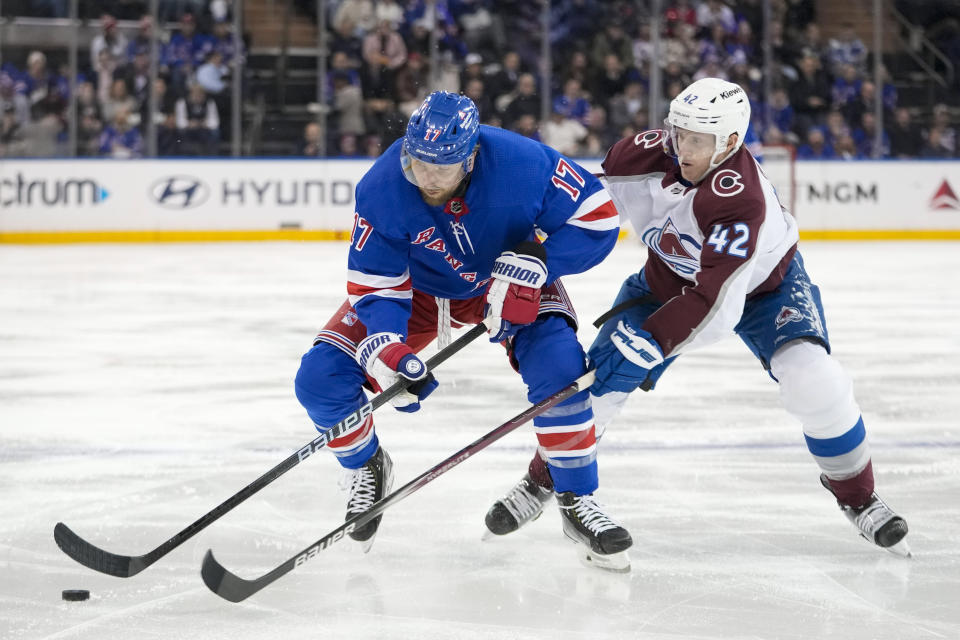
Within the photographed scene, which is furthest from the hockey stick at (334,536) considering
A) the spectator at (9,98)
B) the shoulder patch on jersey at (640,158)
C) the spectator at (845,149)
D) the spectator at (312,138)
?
the spectator at (845,149)

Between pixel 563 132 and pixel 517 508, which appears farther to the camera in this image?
pixel 563 132

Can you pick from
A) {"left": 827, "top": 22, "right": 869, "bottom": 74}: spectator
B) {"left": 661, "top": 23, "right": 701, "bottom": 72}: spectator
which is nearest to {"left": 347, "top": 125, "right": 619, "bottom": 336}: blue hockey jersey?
{"left": 661, "top": 23, "right": 701, "bottom": 72}: spectator

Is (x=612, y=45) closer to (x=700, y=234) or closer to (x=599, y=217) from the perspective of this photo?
(x=700, y=234)

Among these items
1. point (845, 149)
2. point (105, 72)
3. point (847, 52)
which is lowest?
point (845, 149)

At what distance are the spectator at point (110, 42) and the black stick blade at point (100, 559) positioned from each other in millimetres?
9572

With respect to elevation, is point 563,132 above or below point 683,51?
below

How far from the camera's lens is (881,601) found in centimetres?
244

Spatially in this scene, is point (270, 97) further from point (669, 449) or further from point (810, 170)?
point (669, 449)

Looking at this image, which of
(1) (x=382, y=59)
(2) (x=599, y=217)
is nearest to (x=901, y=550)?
(2) (x=599, y=217)

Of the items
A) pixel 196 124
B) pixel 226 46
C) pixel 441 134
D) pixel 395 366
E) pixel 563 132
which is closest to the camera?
pixel 441 134

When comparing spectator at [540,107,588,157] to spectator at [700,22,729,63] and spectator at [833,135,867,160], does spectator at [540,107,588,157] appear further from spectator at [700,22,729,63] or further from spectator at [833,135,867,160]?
spectator at [833,135,867,160]

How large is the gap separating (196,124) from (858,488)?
9.44m

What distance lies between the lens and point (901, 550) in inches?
108

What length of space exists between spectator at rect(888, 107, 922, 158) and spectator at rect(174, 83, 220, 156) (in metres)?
6.21
